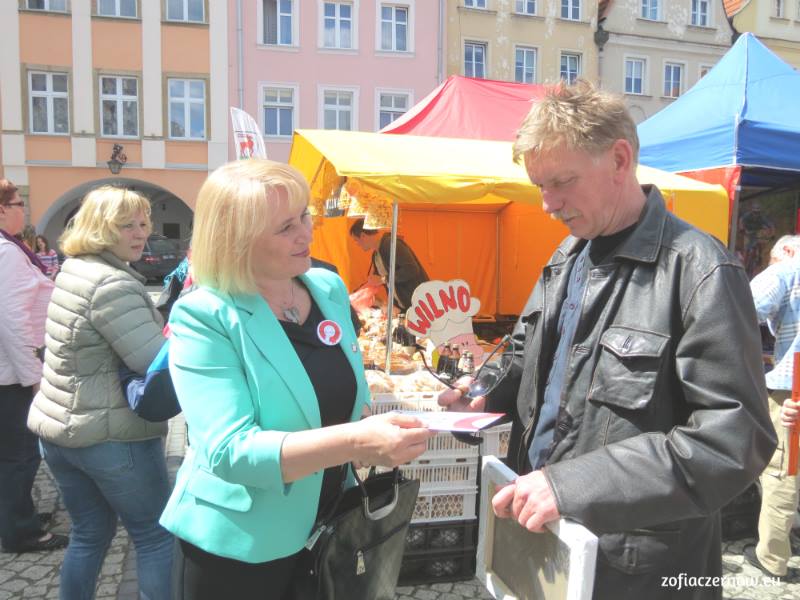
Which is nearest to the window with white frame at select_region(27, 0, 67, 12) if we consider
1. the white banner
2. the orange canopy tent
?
the white banner

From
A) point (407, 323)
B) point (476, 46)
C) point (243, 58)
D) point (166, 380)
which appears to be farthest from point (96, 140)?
point (166, 380)

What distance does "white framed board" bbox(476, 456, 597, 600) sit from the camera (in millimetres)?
975

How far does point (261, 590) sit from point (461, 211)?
6901 millimetres

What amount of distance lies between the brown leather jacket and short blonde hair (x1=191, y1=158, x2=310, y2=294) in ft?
2.46

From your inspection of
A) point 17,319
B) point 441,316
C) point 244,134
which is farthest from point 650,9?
point 17,319

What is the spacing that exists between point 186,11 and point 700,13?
58.8 ft

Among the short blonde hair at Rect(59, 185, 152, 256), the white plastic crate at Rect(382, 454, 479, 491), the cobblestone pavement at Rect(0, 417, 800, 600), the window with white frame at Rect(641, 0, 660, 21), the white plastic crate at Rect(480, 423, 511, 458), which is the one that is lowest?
the cobblestone pavement at Rect(0, 417, 800, 600)

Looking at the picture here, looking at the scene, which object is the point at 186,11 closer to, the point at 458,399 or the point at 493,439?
the point at 493,439

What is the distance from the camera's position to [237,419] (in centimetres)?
126

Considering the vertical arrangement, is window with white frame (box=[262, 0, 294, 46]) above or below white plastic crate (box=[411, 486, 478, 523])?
above

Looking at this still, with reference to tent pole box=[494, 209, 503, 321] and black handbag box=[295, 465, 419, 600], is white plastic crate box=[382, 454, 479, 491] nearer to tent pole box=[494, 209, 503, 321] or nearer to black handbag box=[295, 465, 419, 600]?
black handbag box=[295, 465, 419, 600]

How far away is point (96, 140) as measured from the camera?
Result: 16578 millimetres

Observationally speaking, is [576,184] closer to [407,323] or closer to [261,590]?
[261,590]

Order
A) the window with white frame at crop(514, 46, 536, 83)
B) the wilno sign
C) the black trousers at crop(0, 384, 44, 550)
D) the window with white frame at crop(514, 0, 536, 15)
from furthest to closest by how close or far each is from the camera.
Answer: the window with white frame at crop(514, 46, 536, 83)
the window with white frame at crop(514, 0, 536, 15)
the wilno sign
the black trousers at crop(0, 384, 44, 550)
